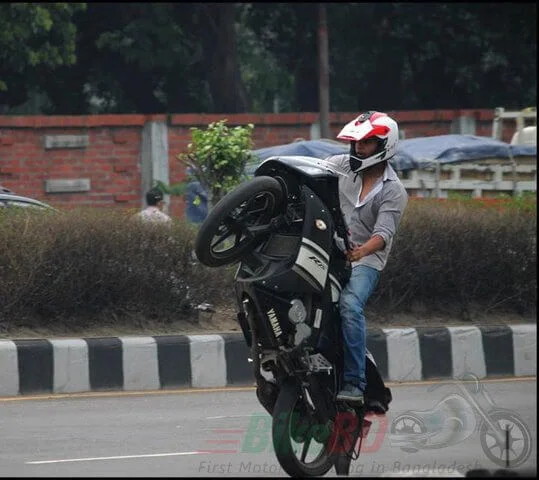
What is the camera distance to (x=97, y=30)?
28.8 m

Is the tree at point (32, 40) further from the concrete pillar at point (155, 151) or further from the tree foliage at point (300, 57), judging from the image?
the concrete pillar at point (155, 151)

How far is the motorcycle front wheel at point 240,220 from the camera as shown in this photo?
6.36m

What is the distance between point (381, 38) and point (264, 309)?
23936 millimetres

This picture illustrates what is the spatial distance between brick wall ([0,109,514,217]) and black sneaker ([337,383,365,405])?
14051 mm

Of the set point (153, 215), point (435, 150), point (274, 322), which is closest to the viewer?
point (274, 322)

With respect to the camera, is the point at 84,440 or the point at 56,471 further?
the point at 84,440

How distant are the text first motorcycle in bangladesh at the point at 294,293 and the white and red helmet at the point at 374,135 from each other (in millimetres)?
152

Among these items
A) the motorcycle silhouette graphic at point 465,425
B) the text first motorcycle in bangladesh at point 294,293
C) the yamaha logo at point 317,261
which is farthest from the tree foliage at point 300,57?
the yamaha logo at point 317,261

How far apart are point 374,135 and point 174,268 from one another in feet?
15.6

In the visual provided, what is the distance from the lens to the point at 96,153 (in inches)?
832

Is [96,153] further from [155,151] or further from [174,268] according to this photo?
[174,268]

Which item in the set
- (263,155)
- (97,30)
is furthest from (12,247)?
(97,30)

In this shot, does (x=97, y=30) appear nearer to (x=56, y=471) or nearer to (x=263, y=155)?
(x=263, y=155)

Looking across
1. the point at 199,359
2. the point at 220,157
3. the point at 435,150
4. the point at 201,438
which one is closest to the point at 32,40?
the point at 435,150
